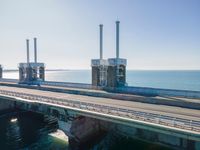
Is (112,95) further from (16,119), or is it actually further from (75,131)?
(16,119)

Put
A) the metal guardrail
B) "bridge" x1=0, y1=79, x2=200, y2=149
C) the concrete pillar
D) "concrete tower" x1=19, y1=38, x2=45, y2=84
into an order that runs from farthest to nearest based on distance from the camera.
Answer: the concrete pillar
"concrete tower" x1=19, y1=38, x2=45, y2=84
"bridge" x1=0, y1=79, x2=200, y2=149
the metal guardrail

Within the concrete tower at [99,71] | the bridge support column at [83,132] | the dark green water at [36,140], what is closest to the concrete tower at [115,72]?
the concrete tower at [99,71]

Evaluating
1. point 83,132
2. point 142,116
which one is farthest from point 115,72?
point 142,116

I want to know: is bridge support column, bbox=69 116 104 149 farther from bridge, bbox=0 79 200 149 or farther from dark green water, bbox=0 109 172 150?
dark green water, bbox=0 109 172 150

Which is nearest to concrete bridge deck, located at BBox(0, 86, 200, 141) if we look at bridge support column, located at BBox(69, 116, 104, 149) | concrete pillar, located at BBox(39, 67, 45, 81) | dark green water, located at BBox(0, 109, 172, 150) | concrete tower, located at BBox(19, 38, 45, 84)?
bridge support column, located at BBox(69, 116, 104, 149)

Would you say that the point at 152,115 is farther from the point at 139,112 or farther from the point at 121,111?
the point at 121,111

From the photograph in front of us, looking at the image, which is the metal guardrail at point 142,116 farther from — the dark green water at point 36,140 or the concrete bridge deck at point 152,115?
the dark green water at point 36,140

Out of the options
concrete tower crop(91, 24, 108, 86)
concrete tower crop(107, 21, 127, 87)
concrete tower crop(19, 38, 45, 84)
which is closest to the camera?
Result: concrete tower crop(107, 21, 127, 87)

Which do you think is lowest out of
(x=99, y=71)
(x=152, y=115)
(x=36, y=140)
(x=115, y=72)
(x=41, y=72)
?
(x=36, y=140)
